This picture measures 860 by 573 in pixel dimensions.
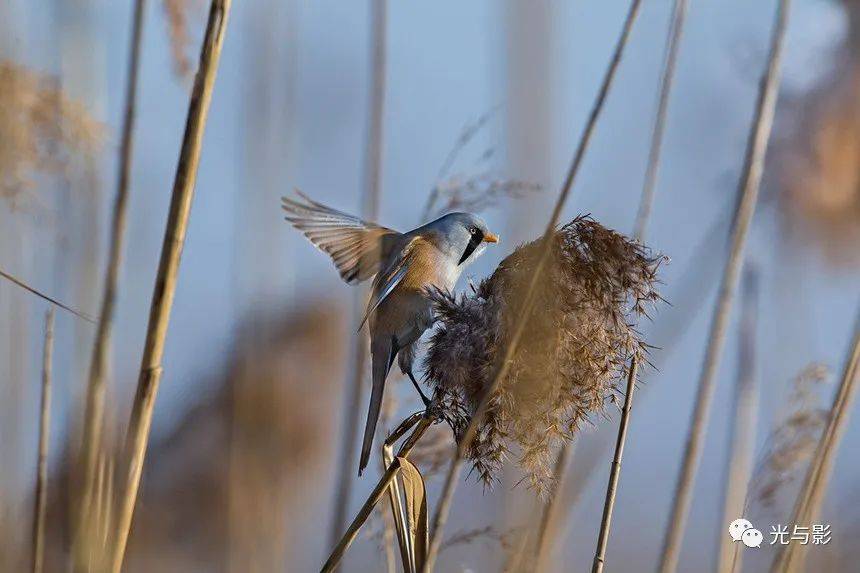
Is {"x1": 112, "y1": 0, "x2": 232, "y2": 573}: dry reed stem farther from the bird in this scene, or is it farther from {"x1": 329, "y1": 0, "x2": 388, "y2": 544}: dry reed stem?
the bird

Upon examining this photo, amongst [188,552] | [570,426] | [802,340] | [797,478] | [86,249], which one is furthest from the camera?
[188,552]

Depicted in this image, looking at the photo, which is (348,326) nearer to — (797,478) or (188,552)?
(188,552)

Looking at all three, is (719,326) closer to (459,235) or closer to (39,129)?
(459,235)

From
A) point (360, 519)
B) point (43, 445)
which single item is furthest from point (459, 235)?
point (360, 519)

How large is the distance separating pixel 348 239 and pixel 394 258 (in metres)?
0.22

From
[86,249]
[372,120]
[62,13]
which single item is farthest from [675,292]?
[62,13]

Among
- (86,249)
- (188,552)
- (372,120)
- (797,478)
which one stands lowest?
(188,552)

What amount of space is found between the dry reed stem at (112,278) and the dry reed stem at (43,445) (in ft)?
1.46

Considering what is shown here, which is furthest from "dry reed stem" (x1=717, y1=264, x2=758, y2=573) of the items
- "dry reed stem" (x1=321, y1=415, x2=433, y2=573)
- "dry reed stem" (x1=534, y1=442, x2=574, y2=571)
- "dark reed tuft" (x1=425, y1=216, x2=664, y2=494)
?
"dry reed stem" (x1=321, y1=415, x2=433, y2=573)

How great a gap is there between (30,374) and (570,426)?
4.26 ft

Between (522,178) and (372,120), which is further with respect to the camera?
(372,120)

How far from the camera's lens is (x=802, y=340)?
2637 mm

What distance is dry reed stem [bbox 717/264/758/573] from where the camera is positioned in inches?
87.5

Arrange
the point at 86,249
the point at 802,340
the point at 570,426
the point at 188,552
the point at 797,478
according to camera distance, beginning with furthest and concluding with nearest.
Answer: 1. the point at 188,552
2. the point at 802,340
3. the point at 797,478
4. the point at 86,249
5. the point at 570,426
